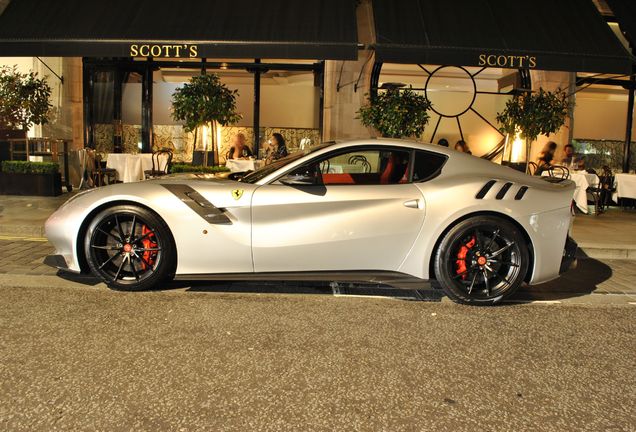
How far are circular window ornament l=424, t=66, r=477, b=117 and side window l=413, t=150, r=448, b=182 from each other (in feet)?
26.8

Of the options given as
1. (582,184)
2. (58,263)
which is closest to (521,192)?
(58,263)

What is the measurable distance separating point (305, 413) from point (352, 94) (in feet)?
35.1

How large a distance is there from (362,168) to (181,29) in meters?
5.76

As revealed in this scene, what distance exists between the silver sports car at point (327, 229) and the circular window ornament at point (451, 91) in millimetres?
8277

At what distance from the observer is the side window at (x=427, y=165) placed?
5.18 m

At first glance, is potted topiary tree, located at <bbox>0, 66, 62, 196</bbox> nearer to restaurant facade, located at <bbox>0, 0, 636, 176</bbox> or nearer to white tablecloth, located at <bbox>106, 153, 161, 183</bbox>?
restaurant facade, located at <bbox>0, 0, 636, 176</bbox>

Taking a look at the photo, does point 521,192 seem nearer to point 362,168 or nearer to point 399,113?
point 362,168

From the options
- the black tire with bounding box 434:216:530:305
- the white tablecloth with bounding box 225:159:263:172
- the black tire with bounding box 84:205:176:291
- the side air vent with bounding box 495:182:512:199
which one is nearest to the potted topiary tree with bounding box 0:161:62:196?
the white tablecloth with bounding box 225:159:263:172

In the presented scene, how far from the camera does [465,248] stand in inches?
199

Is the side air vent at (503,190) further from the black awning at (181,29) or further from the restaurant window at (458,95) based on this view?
the restaurant window at (458,95)

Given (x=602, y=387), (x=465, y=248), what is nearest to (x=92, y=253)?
(x=465, y=248)

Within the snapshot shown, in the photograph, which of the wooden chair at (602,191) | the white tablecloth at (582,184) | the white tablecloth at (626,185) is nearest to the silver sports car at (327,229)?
the white tablecloth at (582,184)

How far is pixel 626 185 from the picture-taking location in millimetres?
11617

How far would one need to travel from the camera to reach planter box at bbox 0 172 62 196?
11.1 m
